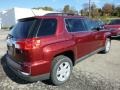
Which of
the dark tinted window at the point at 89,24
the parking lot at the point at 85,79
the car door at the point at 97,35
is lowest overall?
the parking lot at the point at 85,79

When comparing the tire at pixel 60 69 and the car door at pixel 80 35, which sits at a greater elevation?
the car door at pixel 80 35

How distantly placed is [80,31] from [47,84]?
1.92m

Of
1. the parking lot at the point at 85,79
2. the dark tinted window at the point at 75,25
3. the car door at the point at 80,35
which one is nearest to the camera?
the parking lot at the point at 85,79

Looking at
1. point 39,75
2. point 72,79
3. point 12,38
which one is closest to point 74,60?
point 72,79

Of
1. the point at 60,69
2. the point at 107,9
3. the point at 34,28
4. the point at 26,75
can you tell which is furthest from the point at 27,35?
the point at 107,9

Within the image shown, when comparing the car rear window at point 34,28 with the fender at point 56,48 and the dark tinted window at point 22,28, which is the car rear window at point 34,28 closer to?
the dark tinted window at point 22,28

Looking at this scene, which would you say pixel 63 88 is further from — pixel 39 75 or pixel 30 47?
pixel 30 47

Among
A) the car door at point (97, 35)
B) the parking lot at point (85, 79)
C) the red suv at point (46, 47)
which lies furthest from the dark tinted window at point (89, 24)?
the parking lot at point (85, 79)

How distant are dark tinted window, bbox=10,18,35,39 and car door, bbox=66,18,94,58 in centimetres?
117

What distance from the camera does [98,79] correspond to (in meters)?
5.83

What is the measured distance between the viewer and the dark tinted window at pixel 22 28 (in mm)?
5038

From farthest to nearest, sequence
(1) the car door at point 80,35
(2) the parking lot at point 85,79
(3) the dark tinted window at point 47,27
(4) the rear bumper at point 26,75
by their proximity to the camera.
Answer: (1) the car door at point 80,35 → (2) the parking lot at point 85,79 → (3) the dark tinted window at point 47,27 → (4) the rear bumper at point 26,75

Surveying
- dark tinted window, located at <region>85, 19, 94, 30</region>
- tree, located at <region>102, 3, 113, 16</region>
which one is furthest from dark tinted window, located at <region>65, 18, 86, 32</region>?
tree, located at <region>102, 3, 113, 16</region>

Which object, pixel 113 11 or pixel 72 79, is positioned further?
pixel 113 11
